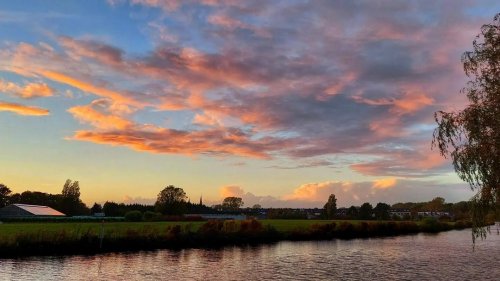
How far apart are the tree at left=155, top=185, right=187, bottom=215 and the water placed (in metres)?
117

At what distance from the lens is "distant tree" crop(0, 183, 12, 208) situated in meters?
180

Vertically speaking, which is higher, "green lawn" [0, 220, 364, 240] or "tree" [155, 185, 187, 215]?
"tree" [155, 185, 187, 215]

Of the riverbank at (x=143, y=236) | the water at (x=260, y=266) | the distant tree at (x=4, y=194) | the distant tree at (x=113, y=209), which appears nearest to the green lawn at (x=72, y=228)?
the riverbank at (x=143, y=236)

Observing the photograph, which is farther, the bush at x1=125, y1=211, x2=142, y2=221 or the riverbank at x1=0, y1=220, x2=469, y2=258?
the bush at x1=125, y1=211, x2=142, y2=221

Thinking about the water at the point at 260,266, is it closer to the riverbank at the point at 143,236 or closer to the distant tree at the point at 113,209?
the riverbank at the point at 143,236

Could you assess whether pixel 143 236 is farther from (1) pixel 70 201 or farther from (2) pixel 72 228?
(1) pixel 70 201

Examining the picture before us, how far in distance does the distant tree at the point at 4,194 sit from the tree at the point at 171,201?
63097 mm

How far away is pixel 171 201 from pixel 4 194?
7164cm

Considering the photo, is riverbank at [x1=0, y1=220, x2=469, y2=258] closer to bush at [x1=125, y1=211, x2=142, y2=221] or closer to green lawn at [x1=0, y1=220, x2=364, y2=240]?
green lawn at [x1=0, y1=220, x2=364, y2=240]

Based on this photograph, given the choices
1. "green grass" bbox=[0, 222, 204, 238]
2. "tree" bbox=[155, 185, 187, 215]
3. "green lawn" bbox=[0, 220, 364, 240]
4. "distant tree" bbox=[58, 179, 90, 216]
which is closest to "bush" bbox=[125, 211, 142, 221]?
"green lawn" bbox=[0, 220, 364, 240]

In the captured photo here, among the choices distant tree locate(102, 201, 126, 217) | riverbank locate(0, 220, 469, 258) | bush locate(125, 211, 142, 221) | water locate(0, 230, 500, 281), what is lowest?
water locate(0, 230, 500, 281)

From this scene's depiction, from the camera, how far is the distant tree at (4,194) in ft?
592

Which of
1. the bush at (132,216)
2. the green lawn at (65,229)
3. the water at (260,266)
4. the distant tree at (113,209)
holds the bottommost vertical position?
the water at (260,266)

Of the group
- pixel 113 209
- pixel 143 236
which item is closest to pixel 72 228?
pixel 143 236
